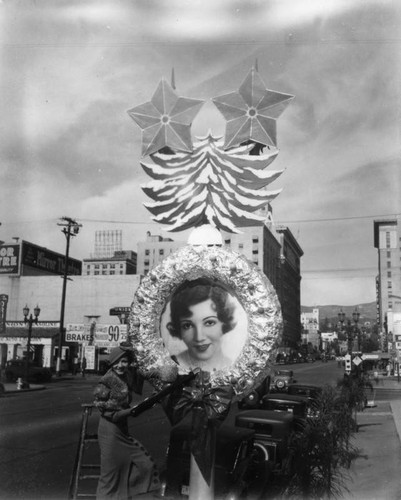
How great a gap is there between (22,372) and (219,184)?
1968 centimetres

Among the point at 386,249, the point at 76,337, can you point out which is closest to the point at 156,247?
the point at 386,249

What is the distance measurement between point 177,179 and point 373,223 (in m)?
1.50

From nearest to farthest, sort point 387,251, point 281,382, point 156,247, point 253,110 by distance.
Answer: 1. point 253,110
2. point 156,247
3. point 387,251
4. point 281,382

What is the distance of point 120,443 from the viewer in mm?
3242

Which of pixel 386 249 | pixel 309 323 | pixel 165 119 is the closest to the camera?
pixel 165 119

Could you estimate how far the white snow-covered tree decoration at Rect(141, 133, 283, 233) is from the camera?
10.1ft

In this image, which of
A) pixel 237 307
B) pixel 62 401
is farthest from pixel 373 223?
pixel 62 401

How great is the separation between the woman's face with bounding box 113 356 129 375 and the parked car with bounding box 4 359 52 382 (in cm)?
1870

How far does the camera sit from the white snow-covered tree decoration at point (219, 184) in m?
3.09

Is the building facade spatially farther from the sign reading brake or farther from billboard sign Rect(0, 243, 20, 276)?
billboard sign Rect(0, 243, 20, 276)

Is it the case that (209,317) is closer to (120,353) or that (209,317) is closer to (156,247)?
(120,353)

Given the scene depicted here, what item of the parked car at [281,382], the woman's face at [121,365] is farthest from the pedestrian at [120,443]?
the parked car at [281,382]

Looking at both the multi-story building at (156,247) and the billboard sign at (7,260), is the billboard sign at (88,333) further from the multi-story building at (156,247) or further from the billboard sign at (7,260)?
the multi-story building at (156,247)

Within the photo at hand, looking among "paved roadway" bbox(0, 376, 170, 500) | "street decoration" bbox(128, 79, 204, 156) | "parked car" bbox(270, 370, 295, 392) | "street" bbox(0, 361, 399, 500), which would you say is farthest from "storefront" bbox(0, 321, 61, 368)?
"street decoration" bbox(128, 79, 204, 156)
